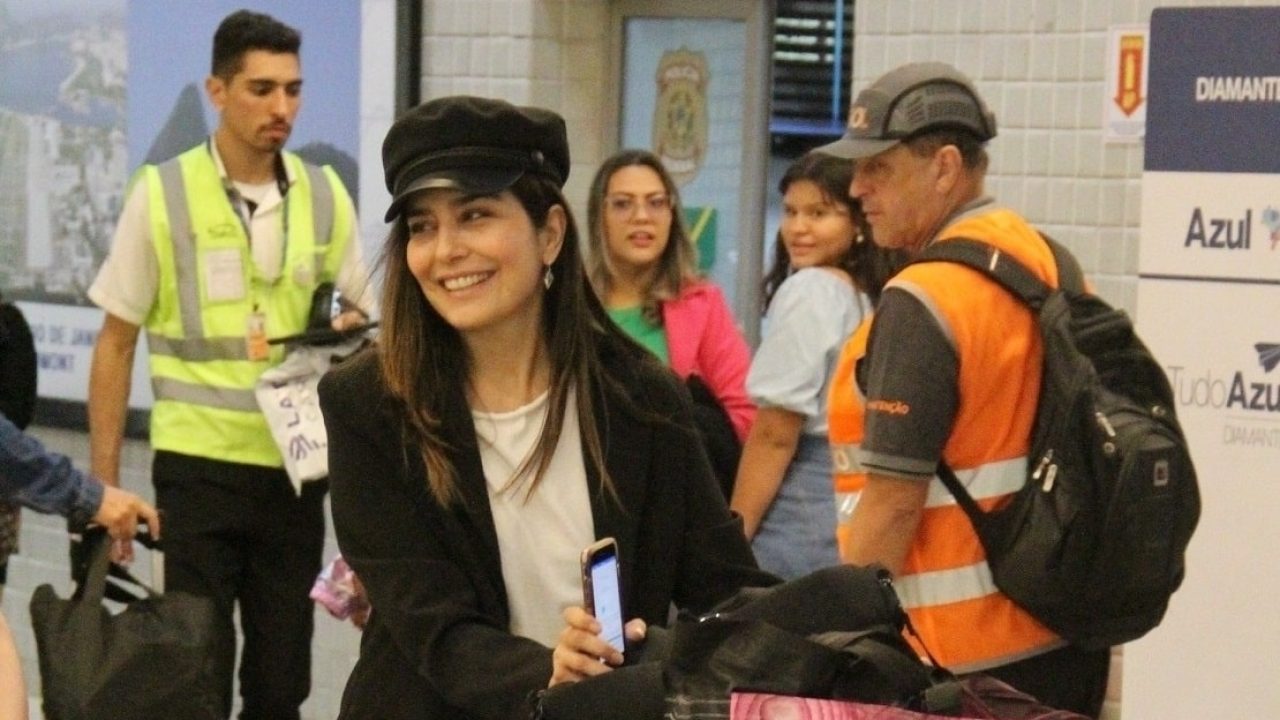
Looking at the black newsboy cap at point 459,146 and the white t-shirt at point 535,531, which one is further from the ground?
the black newsboy cap at point 459,146

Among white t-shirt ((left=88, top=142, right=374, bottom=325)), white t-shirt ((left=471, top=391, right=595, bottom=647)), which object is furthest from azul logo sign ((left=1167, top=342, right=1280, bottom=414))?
white t-shirt ((left=471, top=391, right=595, bottom=647))

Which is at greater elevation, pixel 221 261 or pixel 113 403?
pixel 221 261

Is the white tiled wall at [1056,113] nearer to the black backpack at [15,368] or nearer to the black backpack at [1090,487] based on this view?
the black backpack at [1090,487]

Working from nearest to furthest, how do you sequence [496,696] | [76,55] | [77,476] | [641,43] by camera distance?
1. [496,696]
2. [77,476]
3. [641,43]
4. [76,55]

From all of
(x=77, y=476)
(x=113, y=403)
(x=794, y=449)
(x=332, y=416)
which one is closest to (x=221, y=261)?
(x=113, y=403)

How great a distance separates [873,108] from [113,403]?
8.39 feet

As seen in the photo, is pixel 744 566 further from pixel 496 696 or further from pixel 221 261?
pixel 221 261

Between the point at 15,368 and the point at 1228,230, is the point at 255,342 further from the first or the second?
the point at 1228,230

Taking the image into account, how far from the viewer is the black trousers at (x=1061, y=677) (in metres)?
3.69

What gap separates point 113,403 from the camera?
5.57 meters

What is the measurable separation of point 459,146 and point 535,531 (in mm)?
524

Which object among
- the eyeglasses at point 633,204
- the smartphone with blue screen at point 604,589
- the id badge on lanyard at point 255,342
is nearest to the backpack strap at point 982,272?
the smartphone with blue screen at point 604,589

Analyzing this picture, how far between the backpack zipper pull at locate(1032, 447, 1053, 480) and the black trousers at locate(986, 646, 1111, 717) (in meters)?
0.33

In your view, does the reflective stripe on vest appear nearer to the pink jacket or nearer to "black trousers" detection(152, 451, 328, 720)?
"black trousers" detection(152, 451, 328, 720)
